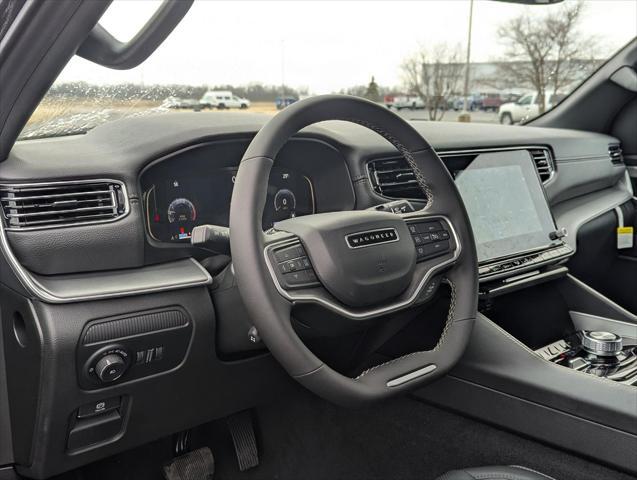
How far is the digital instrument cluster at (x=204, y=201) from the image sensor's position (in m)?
1.56

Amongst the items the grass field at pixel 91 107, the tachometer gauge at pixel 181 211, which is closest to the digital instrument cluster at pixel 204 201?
the tachometer gauge at pixel 181 211

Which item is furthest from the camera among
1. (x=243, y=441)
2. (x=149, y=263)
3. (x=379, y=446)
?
(x=243, y=441)

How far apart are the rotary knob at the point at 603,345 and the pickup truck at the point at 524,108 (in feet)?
4.10

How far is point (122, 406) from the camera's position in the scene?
57.5 inches

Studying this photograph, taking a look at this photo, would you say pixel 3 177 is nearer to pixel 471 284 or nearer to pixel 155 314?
pixel 155 314

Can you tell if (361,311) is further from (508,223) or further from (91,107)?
(508,223)

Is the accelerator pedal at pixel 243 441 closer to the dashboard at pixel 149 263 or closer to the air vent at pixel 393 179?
the dashboard at pixel 149 263

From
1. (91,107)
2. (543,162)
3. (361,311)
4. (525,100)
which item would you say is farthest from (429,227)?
(525,100)

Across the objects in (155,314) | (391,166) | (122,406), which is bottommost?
(122,406)

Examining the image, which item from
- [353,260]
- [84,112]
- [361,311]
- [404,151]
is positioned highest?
[84,112]

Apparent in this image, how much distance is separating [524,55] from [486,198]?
2.64 feet

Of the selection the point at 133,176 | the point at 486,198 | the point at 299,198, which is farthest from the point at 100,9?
the point at 486,198

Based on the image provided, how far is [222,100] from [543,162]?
162 cm

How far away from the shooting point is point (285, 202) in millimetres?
1754
